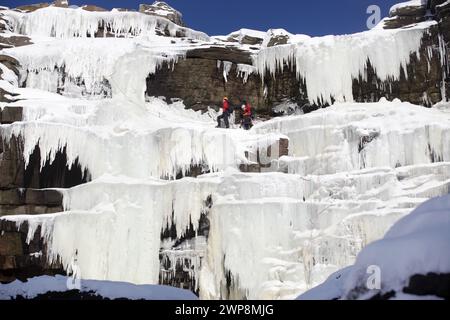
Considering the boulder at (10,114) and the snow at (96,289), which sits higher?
the boulder at (10,114)

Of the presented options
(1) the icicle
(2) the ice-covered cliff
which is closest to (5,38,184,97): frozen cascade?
(2) the ice-covered cliff

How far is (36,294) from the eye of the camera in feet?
26.6

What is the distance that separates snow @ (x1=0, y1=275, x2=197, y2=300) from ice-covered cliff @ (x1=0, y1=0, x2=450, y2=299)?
4.59 metres

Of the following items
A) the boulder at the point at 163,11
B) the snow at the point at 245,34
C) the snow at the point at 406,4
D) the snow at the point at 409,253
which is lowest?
the snow at the point at 409,253

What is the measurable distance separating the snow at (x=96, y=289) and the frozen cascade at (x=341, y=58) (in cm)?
1365

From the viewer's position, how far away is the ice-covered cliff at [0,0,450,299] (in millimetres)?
12742

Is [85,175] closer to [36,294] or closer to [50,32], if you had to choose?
[36,294]

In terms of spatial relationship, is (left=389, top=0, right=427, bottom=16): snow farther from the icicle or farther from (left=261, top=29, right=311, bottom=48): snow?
the icicle

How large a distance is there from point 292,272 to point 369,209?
2.28 meters

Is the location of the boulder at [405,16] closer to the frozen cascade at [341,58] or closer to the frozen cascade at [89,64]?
the frozen cascade at [341,58]

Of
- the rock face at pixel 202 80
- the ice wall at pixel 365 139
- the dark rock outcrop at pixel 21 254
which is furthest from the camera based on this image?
the rock face at pixel 202 80

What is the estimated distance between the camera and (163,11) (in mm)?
26406

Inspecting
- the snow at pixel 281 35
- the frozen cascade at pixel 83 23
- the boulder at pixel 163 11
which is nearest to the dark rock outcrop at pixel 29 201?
the frozen cascade at pixel 83 23

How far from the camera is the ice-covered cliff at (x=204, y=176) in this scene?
1274cm
